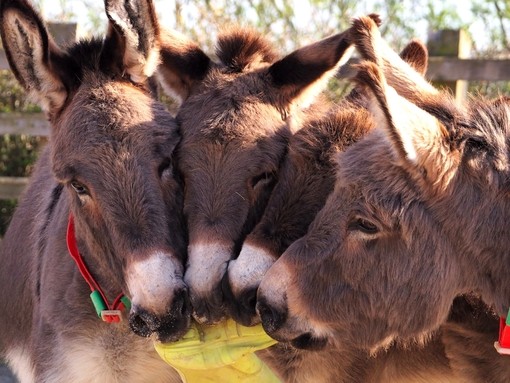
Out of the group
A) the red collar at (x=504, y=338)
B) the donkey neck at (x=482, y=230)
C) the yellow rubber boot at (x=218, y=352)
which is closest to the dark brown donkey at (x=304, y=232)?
the yellow rubber boot at (x=218, y=352)

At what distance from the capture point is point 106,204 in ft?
10.7

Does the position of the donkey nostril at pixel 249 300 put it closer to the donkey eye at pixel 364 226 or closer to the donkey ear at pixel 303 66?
the donkey eye at pixel 364 226

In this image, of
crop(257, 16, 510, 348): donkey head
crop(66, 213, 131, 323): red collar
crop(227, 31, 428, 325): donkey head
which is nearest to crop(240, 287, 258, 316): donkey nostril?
crop(227, 31, 428, 325): donkey head

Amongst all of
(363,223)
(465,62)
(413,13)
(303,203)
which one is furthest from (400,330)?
(413,13)

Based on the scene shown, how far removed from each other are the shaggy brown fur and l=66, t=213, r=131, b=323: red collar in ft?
2.80

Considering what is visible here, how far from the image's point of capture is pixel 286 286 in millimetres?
2967

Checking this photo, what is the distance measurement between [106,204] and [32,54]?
0.82m

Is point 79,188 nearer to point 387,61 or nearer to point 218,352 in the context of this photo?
point 218,352

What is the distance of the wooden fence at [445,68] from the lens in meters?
6.66

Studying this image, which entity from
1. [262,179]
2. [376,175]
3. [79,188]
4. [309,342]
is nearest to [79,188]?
[79,188]

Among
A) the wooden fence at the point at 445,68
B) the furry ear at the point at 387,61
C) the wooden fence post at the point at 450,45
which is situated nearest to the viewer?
the furry ear at the point at 387,61

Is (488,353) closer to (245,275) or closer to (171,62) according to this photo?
(245,275)

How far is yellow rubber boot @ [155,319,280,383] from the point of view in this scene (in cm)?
321

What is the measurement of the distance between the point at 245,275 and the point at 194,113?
871mm
